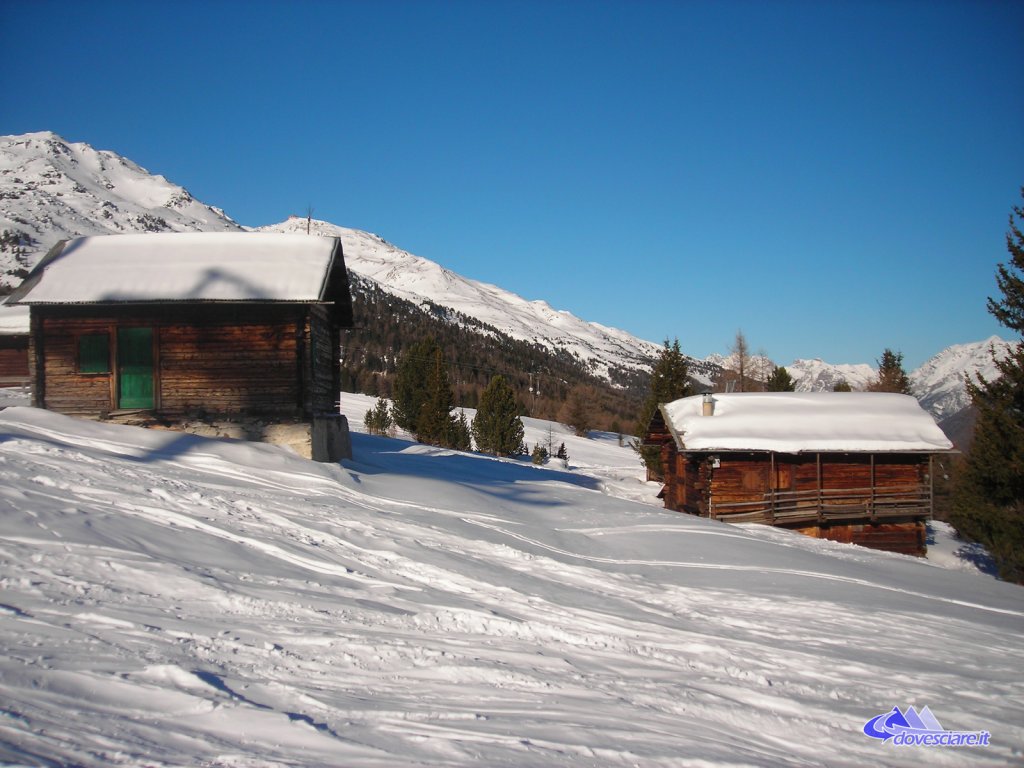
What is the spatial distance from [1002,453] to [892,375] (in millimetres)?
27927

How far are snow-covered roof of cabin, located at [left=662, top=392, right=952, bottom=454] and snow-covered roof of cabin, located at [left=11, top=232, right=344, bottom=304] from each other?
517 inches

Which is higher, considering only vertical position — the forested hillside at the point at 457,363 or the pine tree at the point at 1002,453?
the forested hillside at the point at 457,363

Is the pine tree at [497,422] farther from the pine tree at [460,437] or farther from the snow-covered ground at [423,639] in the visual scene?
the snow-covered ground at [423,639]

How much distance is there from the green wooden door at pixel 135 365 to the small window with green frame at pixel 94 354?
35 centimetres

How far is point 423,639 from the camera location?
6.44 m

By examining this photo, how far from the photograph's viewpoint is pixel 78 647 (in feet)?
16.0

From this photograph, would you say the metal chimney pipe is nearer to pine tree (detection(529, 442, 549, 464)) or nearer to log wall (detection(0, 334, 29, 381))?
pine tree (detection(529, 442, 549, 464))

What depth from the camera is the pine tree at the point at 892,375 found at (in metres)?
47.6

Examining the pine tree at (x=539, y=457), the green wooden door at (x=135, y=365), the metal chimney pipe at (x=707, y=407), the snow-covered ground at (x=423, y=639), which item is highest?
the green wooden door at (x=135, y=365)

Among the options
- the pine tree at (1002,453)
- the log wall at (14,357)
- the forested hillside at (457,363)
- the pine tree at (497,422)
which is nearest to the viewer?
the pine tree at (1002,453)

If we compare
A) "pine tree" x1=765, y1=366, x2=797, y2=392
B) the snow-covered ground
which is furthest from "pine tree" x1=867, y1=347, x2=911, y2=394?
the snow-covered ground

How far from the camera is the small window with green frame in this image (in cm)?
1838

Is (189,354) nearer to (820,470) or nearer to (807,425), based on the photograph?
(807,425)

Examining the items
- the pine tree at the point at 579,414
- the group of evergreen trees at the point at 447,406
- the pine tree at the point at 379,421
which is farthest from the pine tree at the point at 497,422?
the pine tree at the point at 579,414
